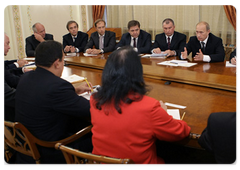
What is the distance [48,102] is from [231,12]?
16.5 feet

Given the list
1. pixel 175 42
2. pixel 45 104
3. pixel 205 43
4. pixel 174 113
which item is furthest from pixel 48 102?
pixel 175 42

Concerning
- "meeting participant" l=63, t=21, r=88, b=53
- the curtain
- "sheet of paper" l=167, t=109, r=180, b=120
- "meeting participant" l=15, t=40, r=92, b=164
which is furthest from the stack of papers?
the curtain

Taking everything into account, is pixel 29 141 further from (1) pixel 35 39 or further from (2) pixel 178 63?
(1) pixel 35 39

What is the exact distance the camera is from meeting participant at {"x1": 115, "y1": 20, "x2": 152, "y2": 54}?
459 cm

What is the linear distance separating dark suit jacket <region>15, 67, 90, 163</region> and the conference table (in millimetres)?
632

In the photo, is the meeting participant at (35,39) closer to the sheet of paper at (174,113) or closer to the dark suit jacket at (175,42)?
Answer: the dark suit jacket at (175,42)

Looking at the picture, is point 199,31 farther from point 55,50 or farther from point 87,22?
point 87,22

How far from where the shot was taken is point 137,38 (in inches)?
188

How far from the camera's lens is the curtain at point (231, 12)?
5.37 metres

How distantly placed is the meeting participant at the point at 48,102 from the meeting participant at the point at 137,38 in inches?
111

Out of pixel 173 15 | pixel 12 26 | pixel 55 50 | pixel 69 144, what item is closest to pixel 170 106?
pixel 69 144

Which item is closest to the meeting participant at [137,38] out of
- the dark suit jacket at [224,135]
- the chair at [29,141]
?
the chair at [29,141]

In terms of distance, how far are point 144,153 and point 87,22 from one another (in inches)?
264

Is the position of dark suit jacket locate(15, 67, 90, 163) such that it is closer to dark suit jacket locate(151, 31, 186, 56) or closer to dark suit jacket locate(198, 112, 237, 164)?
dark suit jacket locate(198, 112, 237, 164)
